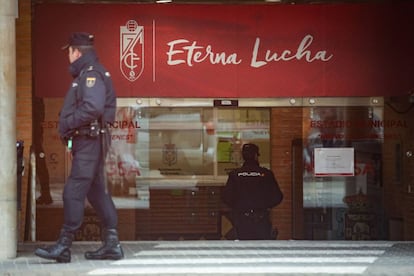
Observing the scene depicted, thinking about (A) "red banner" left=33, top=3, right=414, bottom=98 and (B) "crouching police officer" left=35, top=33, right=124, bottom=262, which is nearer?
(B) "crouching police officer" left=35, top=33, right=124, bottom=262

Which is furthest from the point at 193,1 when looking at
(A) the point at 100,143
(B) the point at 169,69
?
(A) the point at 100,143

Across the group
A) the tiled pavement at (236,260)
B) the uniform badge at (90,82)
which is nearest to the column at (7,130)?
the tiled pavement at (236,260)

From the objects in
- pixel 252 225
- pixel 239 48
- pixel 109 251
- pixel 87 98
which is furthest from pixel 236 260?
pixel 239 48

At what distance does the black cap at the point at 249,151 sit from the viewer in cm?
1245

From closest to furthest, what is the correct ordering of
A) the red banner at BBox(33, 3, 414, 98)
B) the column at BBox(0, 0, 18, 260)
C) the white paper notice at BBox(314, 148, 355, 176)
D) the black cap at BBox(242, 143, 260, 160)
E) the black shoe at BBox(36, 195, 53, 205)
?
the column at BBox(0, 0, 18, 260) → the red banner at BBox(33, 3, 414, 98) → the black shoe at BBox(36, 195, 53, 205) → the white paper notice at BBox(314, 148, 355, 176) → the black cap at BBox(242, 143, 260, 160)

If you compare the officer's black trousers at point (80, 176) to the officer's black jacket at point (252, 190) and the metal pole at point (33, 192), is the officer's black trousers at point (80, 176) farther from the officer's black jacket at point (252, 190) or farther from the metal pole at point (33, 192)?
the officer's black jacket at point (252, 190)

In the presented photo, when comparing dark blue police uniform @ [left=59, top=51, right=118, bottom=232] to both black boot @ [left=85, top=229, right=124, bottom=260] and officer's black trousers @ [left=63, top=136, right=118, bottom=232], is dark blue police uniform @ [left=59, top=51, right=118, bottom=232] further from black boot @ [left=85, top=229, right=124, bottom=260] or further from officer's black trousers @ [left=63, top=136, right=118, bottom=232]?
black boot @ [left=85, top=229, right=124, bottom=260]

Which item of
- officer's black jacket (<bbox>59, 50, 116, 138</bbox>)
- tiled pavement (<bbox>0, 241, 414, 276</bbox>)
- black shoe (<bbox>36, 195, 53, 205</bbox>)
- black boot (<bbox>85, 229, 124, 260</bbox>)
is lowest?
tiled pavement (<bbox>0, 241, 414, 276</bbox>)

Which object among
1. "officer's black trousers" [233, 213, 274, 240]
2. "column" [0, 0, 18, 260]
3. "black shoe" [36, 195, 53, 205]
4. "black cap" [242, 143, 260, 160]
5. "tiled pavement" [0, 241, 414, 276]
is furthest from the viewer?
"black cap" [242, 143, 260, 160]

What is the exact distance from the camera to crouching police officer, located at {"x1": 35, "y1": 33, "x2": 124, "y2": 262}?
8336mm

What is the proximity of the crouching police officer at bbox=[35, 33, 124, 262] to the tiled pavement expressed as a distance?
0.35 m

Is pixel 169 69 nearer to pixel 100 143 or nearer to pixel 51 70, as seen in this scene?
pixel 51 70

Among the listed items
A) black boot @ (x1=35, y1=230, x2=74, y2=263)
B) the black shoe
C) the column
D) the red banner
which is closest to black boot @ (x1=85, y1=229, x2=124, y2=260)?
black boot @ (x1=35, y1=230, x2=74, y2=263)

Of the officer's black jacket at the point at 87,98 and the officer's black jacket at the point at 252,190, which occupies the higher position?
the officer's black jacket at the point at 87,98
